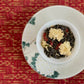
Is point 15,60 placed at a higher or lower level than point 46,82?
higher

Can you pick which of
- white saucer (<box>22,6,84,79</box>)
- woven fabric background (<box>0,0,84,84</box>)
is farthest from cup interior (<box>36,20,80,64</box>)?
woven fabric background (<box>0,0,84,84</box>)

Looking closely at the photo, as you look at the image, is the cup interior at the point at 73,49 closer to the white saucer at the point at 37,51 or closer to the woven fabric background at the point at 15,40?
the white saucer at the point at 37,51

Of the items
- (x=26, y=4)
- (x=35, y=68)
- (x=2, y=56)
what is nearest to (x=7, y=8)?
(x=26, y=4)

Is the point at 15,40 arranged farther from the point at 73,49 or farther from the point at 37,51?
the point at 73,49

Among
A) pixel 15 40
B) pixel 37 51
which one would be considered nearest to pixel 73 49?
pixel 37 51

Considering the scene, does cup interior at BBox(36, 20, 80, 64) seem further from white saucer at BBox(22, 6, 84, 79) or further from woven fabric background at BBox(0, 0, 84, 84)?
woven fabric background at BBox(0, 0, 84, 84)

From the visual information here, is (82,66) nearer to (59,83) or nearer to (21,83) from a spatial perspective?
(59,83)
